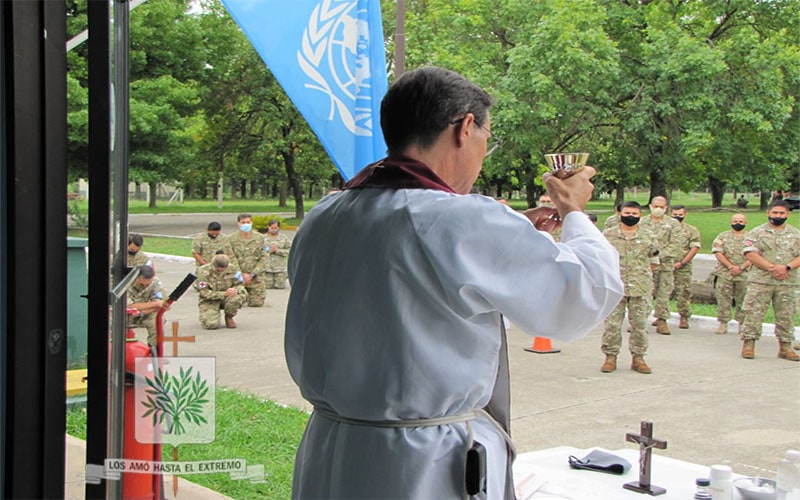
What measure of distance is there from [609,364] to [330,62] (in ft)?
20.9

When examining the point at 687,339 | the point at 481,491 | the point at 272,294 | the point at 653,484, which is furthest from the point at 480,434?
the point at 272,294

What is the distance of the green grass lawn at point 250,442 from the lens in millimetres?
5137

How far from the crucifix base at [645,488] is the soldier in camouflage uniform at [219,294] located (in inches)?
355

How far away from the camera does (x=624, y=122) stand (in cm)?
1930

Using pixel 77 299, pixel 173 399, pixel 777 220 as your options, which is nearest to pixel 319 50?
pixel 173 399

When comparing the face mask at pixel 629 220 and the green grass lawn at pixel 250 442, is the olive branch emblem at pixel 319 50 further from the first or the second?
the face mask at pixel 629 220

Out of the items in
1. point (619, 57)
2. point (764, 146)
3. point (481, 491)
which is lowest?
point (481, 491)

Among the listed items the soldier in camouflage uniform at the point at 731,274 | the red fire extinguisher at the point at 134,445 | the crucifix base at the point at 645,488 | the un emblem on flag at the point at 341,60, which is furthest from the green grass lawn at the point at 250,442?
the soldier in camouflage uniform at the point at 731,274

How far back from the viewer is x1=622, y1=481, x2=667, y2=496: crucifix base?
327 centimetres

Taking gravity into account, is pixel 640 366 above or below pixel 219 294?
below

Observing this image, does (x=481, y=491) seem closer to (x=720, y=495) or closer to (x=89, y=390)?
(x=89, y=390)

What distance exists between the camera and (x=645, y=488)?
3.29 meters

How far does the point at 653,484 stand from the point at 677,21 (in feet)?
61.7

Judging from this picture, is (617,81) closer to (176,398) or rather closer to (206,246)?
(206,246)
